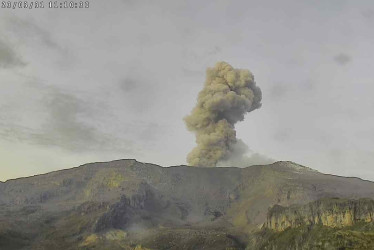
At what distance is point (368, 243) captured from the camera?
469ft

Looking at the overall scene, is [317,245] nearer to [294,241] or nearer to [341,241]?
[341,241]

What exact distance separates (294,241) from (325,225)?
16446mm

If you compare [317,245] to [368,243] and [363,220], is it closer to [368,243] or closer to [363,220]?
[368,243]

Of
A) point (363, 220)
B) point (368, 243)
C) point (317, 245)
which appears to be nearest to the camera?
point (368, 243)

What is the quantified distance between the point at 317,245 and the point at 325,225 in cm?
3936

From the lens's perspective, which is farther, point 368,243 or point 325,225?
point 325,225

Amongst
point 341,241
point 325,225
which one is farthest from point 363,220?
point 341,241

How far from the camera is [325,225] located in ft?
651

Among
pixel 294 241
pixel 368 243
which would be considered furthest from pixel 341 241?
pixel 294 241

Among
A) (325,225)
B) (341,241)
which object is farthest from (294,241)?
(341,241)

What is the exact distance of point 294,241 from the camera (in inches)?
7672

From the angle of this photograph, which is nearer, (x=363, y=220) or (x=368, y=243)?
(x=368, y=243)

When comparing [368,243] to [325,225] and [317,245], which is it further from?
[325,225]

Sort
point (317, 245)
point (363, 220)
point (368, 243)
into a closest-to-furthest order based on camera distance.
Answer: point (368, 243) < point (317, 245) < point (363, 220)
